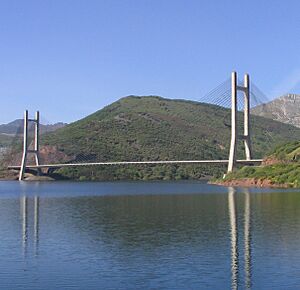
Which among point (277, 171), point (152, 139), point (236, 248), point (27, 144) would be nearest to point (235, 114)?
point (277, 171)

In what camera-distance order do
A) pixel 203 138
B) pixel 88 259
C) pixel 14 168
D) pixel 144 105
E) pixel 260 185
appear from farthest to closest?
pixel 144 105
pixel 203 138
pixel 14 168
pixel 260 185
pixel 88 259

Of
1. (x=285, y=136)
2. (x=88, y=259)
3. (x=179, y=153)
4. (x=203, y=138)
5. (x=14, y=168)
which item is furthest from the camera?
(x=285, y=136)

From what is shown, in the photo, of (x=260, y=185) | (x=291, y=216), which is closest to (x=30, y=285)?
(x=291, y=216)

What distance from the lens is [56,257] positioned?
2033 cm

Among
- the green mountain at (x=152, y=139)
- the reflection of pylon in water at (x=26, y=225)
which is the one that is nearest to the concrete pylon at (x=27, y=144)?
the green mountain at (x=152, y=139)

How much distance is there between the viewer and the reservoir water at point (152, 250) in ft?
54.9

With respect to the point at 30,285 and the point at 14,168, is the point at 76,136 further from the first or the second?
the point at 30,285

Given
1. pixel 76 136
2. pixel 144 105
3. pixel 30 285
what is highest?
pixel 144 105

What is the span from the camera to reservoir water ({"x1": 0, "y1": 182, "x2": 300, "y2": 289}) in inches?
659

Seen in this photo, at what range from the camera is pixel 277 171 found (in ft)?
247

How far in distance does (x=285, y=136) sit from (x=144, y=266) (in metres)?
164

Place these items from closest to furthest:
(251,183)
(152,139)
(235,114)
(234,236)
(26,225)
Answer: (234,236) < (26,225) < (251,183) < (235,114) < (152,139)

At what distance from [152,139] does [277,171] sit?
80.3 m

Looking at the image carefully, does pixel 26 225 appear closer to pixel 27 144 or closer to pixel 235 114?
pixel 235 114
